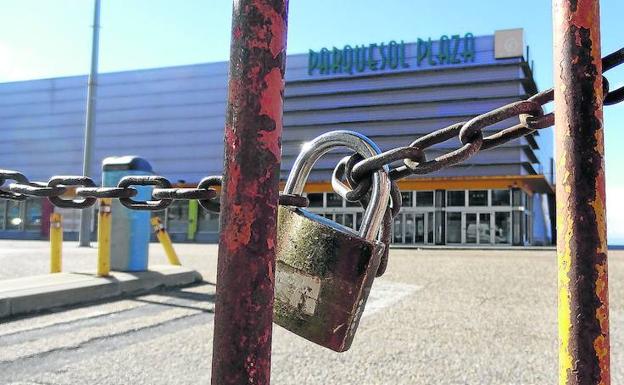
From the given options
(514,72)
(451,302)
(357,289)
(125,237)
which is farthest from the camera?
(514,72)

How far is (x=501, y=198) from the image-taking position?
3206cm

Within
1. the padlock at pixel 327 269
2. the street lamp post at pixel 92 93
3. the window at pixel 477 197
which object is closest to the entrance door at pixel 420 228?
the window at pixel 477 197

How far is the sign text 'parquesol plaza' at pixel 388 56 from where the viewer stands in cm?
3503

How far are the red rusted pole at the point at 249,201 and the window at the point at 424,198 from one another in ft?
108

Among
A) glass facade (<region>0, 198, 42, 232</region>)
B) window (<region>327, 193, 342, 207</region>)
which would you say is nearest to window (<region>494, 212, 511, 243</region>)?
window (<region>327, 193, 342, 207</region>)

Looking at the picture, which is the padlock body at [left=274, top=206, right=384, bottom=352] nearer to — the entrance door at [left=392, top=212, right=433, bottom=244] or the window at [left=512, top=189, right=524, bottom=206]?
the entrance door at [left=392, top=212, right=433, bottom=244]

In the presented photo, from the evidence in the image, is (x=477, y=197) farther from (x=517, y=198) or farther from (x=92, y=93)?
(x=92, y=93)

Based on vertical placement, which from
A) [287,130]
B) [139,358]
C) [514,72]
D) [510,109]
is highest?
[514,72]

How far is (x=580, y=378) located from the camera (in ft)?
3.62

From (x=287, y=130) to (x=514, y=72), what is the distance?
14.9 meters

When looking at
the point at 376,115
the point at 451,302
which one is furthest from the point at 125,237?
the point at 376,115

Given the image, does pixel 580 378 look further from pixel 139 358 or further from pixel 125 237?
pixel 125 237

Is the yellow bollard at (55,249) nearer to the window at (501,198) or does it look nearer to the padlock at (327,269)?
the padlock at (327,269)

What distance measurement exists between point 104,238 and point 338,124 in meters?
30.7
